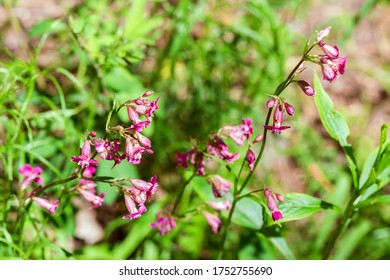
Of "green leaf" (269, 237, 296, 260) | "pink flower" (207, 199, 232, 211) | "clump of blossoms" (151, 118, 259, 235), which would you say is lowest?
"green leaf" (269, 237, 296, 260)

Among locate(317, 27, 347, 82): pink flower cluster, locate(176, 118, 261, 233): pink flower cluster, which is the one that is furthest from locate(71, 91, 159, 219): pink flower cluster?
locate(317, 27, 347, 82): pink flower cluster

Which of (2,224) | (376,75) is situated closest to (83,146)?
(2,224)

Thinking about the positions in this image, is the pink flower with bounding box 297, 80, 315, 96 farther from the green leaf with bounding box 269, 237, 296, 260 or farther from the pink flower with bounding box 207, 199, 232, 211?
the green leaf with bounding box 269, 237, 296, 260

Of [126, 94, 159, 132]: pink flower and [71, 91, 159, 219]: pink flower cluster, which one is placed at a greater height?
[126, 94, 159, 132]: pink flower

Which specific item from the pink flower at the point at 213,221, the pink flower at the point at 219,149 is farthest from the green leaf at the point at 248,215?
the pink flower at the point at 219,149

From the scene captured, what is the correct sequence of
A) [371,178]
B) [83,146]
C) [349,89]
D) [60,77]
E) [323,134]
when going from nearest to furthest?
[83,146], [371,178], [60,77], [323,134], [349,89]

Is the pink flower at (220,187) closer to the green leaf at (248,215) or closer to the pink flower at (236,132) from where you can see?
the pink flower at (236,132)
